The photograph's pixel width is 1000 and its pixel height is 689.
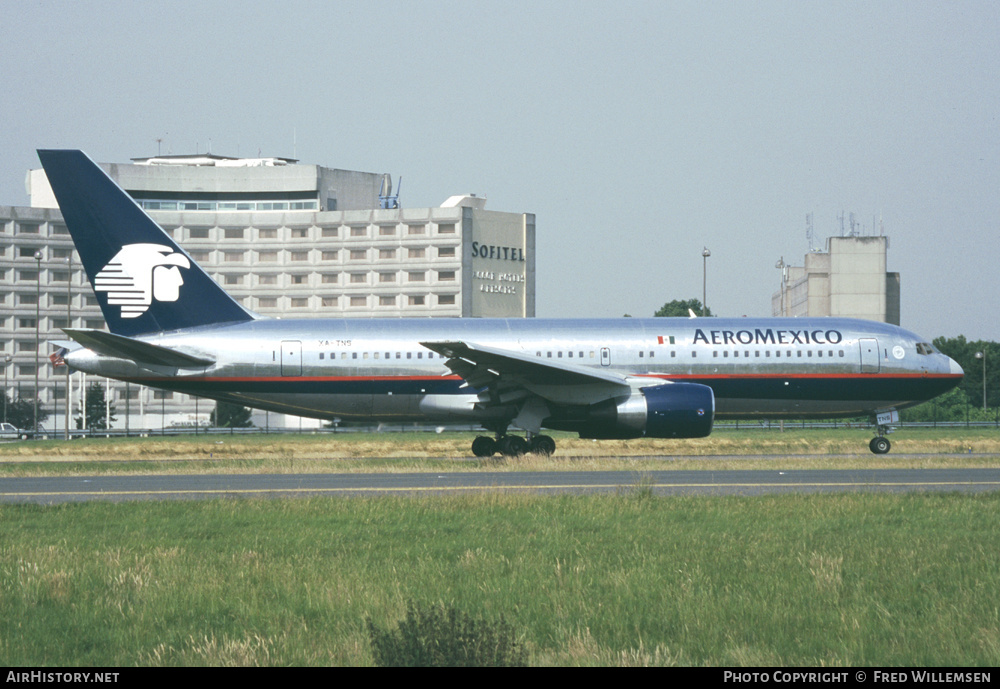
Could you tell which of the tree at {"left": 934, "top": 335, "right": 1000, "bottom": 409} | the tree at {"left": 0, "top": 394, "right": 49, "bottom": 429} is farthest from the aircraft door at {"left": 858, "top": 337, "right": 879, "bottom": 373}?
the tree at {"left": 0, "top": 394, "right": 49, "bottom": 429}

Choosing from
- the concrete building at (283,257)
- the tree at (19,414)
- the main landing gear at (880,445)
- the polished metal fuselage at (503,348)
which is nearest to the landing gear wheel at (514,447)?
the polished metal fuselage at (503,348)

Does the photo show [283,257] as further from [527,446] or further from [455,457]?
[527,446]

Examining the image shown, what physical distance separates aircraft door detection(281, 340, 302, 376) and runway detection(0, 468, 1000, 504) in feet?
20.2

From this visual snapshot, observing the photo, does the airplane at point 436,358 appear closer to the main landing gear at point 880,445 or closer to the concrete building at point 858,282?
the main landing gear at point 880,445

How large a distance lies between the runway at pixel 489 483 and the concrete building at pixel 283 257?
303ft

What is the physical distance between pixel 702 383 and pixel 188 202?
109m

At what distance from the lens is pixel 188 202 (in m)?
130

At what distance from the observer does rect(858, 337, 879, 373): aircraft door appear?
32.8 m

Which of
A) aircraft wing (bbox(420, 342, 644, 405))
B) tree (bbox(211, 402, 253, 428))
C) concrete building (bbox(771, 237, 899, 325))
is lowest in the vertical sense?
tree (bbox(211, 402, 253, 428))

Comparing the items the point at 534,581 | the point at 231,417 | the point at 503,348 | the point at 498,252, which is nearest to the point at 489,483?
the point at 503,348

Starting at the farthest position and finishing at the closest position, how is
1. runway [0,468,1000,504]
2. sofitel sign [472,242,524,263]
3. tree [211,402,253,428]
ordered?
sofitel sign [472,242,524,263], tree [211,402,253,428], runway [0,468,1000,504]

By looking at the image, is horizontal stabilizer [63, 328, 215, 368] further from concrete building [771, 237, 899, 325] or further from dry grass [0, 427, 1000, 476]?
concrete building [771, 237, 899, 325]

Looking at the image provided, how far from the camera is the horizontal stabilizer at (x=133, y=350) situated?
29.0m
